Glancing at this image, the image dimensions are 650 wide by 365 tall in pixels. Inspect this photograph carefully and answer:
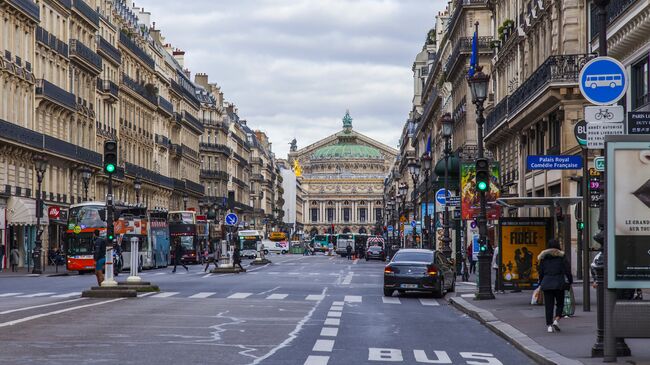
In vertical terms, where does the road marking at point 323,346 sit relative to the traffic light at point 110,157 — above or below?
below

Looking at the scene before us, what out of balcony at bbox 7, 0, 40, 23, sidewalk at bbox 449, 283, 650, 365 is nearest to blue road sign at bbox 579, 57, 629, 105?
sidewalk at bbox 449, 283, 650, 365

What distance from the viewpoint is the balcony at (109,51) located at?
87812 mm

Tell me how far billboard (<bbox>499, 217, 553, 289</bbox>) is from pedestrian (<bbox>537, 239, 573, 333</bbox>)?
953 cm

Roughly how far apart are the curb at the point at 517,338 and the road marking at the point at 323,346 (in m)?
2.66

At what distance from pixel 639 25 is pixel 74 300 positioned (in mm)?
14773

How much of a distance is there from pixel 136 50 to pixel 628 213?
290 ft

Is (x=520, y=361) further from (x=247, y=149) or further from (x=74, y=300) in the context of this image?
(x=247, y=149)

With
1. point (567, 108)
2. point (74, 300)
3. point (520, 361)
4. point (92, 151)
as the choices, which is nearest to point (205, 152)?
point (92, 151)

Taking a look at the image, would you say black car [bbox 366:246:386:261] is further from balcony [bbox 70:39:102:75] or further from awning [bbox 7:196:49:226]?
awning [bbox 7:196:49:226]

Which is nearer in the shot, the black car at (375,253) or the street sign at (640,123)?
the street sign at (640,123)

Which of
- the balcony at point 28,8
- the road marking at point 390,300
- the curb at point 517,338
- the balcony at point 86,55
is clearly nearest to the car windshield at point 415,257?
the road marking at point 390,300

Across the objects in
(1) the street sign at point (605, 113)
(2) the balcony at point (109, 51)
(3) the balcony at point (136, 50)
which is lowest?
(1) the street sign at point (605, 113)

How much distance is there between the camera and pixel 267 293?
3625cm

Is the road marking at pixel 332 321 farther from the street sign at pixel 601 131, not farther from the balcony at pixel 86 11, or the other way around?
the balcony at pixel 86 11
